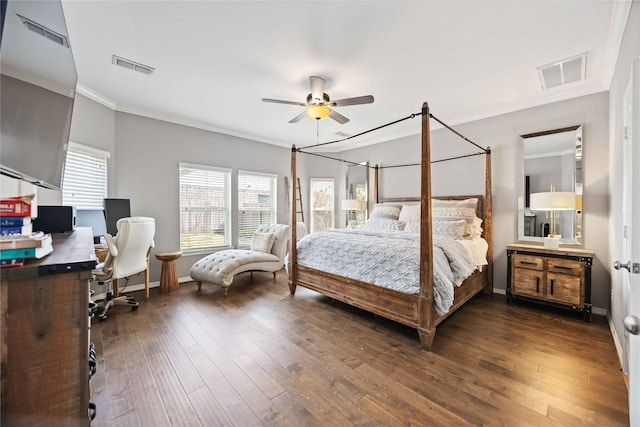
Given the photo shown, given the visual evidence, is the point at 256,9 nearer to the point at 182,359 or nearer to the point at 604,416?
the point at 182,359

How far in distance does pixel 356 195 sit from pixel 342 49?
12.0 feet

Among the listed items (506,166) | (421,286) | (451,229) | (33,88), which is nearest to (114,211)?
(33,88)

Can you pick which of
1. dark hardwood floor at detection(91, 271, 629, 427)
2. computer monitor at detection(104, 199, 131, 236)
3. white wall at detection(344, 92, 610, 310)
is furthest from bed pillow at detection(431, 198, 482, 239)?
computer monitor at detection(104, 199, 131, 236)

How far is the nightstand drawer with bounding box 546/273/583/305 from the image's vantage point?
111 inches

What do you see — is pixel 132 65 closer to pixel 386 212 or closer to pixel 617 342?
pixel 386 212

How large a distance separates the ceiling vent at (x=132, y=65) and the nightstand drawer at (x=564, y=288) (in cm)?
516

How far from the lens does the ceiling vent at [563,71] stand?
2562mm

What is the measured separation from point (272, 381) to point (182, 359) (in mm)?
844

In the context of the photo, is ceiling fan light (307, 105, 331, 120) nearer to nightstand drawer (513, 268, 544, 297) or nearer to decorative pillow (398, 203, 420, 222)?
decorative pillow (398, 203, 420, 222)

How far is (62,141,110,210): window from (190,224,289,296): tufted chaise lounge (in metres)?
1.63

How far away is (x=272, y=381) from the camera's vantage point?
1841 mm

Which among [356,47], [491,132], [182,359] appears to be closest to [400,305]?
[182,359]

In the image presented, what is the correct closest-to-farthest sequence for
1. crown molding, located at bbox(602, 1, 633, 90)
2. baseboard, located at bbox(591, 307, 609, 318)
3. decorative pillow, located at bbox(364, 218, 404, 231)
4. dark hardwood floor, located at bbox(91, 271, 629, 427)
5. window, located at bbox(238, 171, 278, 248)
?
1. dark hardwood floor, located at bbox(91, 271, 629, 427)
2. crown molding, located at bbox(602, 1, 633, 90)
3. baseboard, located at bbox(591, 307, 609, 318)
4. decorative pillow, located at bbox(364, 218, 404, 231)
5. window, located at bbox(238, 171, 278, 248)

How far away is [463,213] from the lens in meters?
3.75
